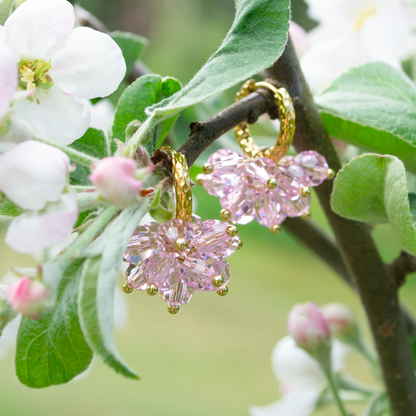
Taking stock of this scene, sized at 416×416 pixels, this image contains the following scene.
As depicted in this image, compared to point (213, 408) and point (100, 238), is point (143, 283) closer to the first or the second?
point (100, 238)

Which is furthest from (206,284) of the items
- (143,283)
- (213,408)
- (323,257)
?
(213,408)

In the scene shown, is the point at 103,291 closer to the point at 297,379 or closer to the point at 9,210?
the point at 9,210

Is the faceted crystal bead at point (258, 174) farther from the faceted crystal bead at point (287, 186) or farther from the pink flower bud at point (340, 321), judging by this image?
the pink flower bud at point (340, 321)

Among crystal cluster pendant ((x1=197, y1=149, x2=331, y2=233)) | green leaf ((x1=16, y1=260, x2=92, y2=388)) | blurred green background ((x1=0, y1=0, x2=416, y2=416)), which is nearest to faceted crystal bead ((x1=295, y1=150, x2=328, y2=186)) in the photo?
crystal cluster pendant ((x1=197, y1=149, x2=331, y2=233))

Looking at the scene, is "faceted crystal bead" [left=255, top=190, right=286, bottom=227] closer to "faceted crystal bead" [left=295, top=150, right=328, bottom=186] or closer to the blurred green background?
"faceted crystal bead" [left=295, top=150, right=328, bottom=186]

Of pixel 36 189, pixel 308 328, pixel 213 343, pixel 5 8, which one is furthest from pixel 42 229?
pixel 213 343
